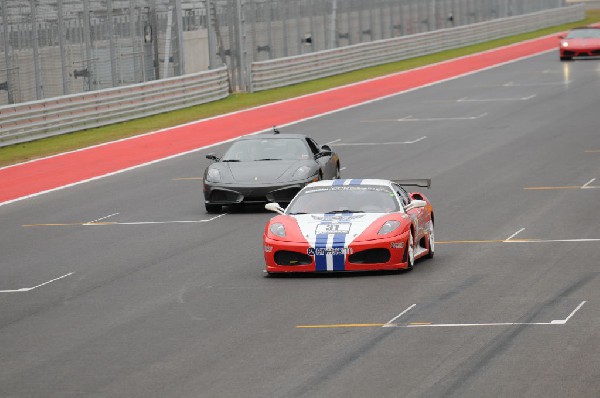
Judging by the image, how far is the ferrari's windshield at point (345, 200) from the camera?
60.8 feet

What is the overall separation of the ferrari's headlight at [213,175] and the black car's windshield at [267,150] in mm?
744

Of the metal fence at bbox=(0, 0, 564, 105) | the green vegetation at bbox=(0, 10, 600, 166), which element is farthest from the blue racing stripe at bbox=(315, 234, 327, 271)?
the metal fence at bbox=(0, 0, 564, 105)

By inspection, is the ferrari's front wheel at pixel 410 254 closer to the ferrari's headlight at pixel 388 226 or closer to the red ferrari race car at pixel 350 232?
the red ferrari race car at pixel 350 232

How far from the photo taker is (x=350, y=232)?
58.0 feet

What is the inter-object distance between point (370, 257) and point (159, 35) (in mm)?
30635

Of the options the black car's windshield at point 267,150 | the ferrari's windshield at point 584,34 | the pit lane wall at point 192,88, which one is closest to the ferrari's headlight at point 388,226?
the black car's windshield at point 267,150

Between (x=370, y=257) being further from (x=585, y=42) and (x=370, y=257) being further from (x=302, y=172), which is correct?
(x=585, y=42)

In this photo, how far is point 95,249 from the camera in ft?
68.0

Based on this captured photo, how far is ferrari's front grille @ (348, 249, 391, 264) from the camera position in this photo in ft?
57.3

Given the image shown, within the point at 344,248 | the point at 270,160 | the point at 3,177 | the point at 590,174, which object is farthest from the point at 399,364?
the point at 3,177

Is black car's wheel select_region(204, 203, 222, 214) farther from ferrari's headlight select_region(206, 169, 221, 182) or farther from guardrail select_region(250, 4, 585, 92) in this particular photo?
guardrail select_region(250, 4, 585, 92)

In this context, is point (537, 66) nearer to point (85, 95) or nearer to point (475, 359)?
point (85, 95)

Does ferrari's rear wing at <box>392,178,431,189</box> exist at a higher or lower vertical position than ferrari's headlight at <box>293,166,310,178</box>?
higher

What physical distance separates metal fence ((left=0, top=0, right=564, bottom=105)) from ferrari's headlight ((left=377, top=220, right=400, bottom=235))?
21.9 metres
